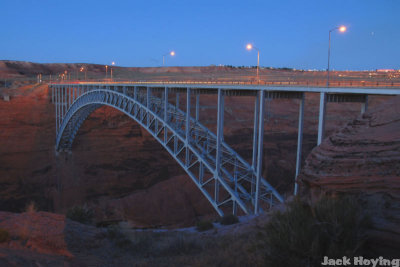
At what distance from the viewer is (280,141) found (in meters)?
39.8

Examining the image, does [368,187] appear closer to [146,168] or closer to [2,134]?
[146,168]

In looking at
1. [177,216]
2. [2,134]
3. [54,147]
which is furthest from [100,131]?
[177,216]

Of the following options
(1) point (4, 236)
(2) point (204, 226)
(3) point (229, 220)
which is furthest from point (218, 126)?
(1) point (4, 236)

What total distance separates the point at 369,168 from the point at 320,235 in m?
1.53

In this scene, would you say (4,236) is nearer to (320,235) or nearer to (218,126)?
(320,235)

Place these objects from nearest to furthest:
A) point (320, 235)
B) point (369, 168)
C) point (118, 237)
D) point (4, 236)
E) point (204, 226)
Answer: point (320, 235) → point (369, 168) → point (4, 236) → point (118, 237) → point (204, 226)

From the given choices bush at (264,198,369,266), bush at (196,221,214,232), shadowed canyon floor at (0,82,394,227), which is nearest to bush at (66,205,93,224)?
bush at (196,221,214,232)

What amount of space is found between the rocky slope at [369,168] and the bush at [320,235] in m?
0.33

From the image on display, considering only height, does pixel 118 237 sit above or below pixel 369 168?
below

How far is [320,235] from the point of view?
5.68 meters

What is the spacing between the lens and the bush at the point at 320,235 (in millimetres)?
5438

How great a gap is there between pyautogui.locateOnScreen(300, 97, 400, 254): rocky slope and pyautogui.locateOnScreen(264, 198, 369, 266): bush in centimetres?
33

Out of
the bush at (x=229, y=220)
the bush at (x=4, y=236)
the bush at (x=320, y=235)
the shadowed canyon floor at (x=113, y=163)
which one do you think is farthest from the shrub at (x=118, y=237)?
the shadowed canyon floor at (x=113, y=163)

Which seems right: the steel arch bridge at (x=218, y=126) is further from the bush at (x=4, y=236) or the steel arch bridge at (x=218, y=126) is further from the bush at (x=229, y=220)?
the bush at (x=4, y=236)
